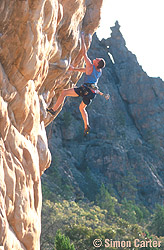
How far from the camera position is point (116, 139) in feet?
191

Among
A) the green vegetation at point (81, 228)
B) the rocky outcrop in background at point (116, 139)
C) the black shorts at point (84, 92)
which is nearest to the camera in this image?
the black shorts at point (84, 92)

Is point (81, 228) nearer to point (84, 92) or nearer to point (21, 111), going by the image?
point (84, 92)

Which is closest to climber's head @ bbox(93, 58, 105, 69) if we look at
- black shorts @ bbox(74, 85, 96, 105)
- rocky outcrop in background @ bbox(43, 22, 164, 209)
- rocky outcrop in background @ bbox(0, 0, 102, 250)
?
black shorts @ bbox(74, 85, 96, 105)

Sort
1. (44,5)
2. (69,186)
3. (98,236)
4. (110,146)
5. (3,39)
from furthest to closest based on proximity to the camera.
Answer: (110,146) < (69,186) < (98,236) < (44,5) < (3,39)

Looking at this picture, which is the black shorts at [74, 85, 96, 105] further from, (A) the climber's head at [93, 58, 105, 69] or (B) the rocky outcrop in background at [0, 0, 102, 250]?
(B) the rocky outcrop in background at [0, 0, 102, 250]

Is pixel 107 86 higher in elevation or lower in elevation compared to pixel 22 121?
higher

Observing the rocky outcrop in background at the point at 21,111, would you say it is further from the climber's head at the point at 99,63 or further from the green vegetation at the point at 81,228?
the green vegetation at the point at 81,228

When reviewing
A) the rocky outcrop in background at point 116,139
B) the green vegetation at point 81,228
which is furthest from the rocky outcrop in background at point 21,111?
the rocky outcrop in background at point 116,139

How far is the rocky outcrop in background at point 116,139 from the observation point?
5044cm

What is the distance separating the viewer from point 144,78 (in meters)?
68.6

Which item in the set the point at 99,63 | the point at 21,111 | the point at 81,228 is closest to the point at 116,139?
the point at 81,228

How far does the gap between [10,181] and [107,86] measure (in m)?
61.6

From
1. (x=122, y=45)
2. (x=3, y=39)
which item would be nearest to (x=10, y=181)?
(x=3, y=39)

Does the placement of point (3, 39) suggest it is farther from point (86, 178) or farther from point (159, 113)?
point (159, 113)
